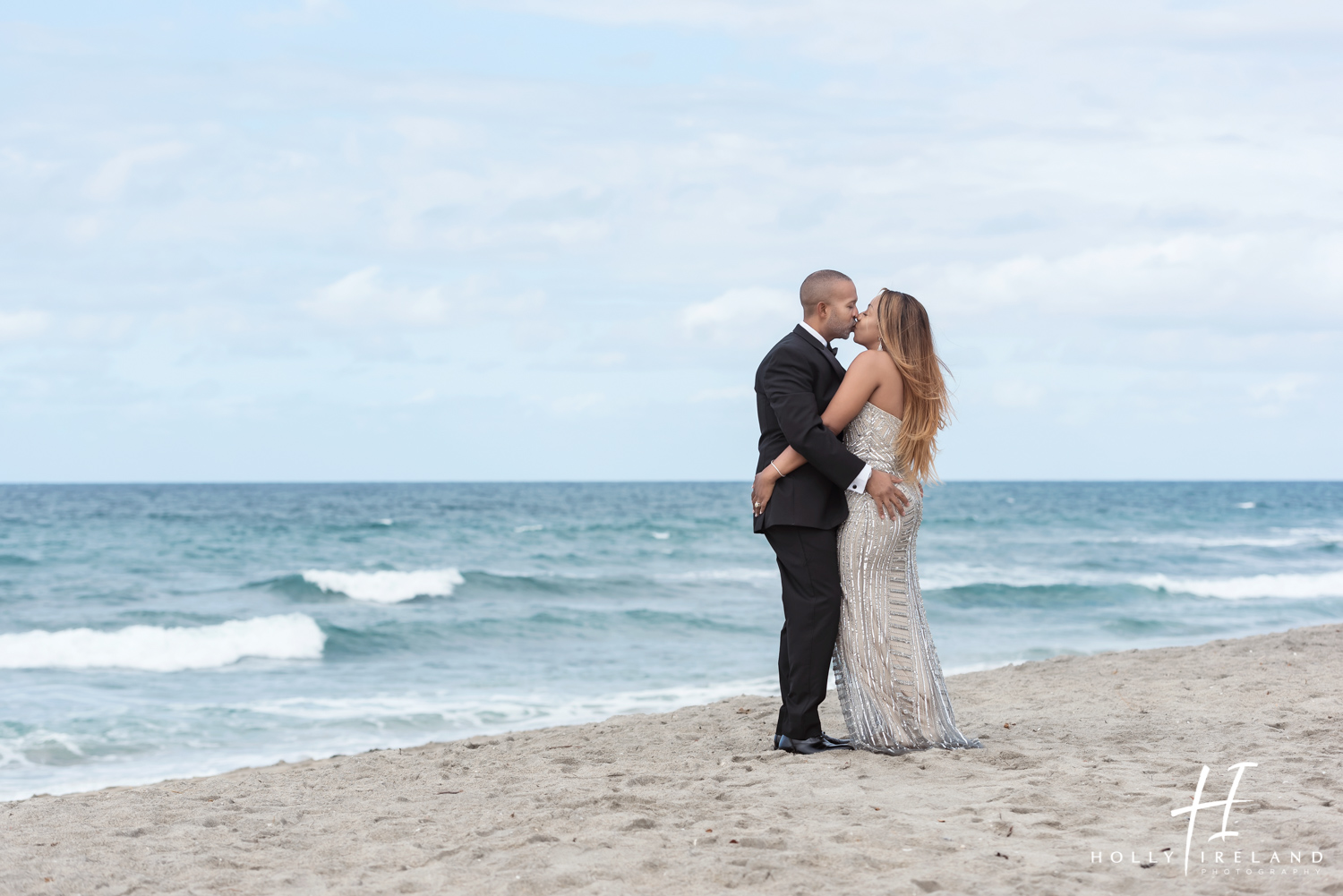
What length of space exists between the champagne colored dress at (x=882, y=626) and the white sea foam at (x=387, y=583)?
1399 centimetres

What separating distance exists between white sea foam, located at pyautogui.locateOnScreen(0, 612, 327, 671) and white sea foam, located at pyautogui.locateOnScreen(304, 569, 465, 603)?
4.24 m

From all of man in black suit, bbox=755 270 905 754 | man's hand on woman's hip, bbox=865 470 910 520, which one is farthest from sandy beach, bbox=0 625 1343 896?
man's hand on woman's hip, bbox=865 470 910 520

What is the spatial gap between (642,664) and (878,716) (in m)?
7.08

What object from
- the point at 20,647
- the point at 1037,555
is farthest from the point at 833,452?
the point at 1037,555

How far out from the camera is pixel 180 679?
10.6 metres

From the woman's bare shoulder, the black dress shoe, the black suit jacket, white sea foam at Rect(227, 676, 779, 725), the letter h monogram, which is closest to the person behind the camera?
the letter h monogram

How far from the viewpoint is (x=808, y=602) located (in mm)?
4566

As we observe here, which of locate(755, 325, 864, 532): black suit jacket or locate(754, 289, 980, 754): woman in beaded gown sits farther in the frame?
locate(754, 289, 980, 754): woman in beaded gown

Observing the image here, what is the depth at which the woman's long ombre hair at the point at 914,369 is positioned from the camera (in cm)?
448

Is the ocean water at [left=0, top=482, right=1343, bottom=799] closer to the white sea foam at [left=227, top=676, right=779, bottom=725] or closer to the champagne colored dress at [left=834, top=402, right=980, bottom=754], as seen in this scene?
the white sea foam at [left=227, top=676, right=779, bottom=725]

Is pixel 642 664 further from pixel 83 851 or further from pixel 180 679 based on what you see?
pixel 83 851

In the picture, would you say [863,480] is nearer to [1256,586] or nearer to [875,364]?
[875,364]

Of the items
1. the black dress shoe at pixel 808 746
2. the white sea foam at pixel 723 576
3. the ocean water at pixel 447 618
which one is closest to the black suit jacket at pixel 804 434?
the black dress shoe at pixel 808 746

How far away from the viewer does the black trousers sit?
180 inches
